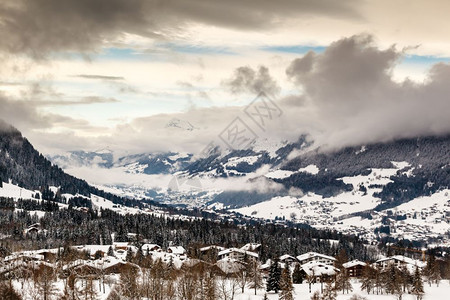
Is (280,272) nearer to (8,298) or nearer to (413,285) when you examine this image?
(413,285)

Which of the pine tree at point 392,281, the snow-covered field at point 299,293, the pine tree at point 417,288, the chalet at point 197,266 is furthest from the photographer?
the chalet at point 197,266

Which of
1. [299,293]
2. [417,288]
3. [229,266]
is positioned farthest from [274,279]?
[417,288]

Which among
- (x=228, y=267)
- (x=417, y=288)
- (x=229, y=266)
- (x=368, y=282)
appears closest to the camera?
(x=417, y=288)

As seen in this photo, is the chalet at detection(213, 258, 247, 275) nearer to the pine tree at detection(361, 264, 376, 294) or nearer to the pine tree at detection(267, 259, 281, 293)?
the pine tree at detection(267, 259, 281, 293)

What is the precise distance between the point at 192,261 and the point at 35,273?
5594 cm

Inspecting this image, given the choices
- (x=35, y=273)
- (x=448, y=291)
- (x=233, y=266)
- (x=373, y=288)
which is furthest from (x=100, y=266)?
(x=448, y=291)

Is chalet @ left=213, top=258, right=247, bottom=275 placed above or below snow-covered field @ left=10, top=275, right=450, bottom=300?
above

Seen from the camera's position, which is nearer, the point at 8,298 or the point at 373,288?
the point at 8,298

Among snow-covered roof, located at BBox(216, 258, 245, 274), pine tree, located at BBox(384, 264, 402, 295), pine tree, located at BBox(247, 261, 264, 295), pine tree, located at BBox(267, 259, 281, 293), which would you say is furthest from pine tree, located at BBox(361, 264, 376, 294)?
snow-covered roof, located at BBox(216, 258, 245, 274)

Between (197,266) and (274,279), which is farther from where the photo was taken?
(197,266)

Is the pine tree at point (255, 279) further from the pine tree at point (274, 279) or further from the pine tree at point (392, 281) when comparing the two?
the pine tree at point (392, 281)

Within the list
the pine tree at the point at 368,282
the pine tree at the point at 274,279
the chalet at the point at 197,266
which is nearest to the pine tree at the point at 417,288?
the pine tree at the point at 368,282

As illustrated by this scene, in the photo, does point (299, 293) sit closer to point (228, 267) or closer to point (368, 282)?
point (368, 282)

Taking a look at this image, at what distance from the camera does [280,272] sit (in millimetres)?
162250
